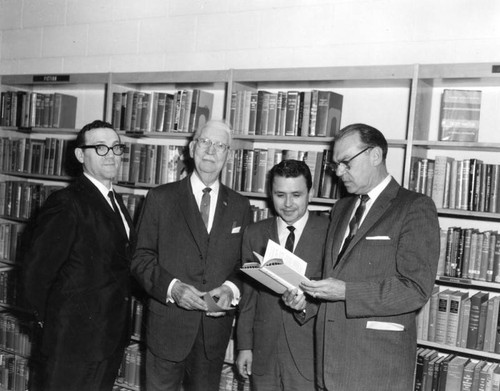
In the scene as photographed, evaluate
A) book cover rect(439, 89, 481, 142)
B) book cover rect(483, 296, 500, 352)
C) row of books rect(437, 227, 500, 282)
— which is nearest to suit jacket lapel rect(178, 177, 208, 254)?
row of books rect(437, 227, 500, 282)

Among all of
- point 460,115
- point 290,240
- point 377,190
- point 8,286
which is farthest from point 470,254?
point 8,286

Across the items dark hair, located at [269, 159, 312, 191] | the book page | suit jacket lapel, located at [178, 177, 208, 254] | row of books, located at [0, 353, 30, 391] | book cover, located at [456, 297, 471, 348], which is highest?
dark hair, located at [269, 159, 312, 191]

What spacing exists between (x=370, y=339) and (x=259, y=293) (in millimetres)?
678

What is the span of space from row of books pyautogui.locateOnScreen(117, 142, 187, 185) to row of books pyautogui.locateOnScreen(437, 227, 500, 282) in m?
1.83

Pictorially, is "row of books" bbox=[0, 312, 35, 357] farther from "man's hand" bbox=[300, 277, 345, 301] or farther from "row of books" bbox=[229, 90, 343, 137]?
"man's hand" bbox=[300, 277, 345, 301]

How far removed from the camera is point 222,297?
9.43 ft

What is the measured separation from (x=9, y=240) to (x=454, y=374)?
3599 millimetres

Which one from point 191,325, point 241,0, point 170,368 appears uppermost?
point 241,0

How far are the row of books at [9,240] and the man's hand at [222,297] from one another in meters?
2.55

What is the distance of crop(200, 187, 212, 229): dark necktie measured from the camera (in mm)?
3074

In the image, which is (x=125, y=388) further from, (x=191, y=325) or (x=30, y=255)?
(x=30, y=255)

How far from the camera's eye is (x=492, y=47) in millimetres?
3428

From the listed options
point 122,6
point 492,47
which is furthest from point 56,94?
point 492,47

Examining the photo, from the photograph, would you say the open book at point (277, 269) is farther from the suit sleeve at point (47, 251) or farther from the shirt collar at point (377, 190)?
the suit sleeve at point (47, 251)
